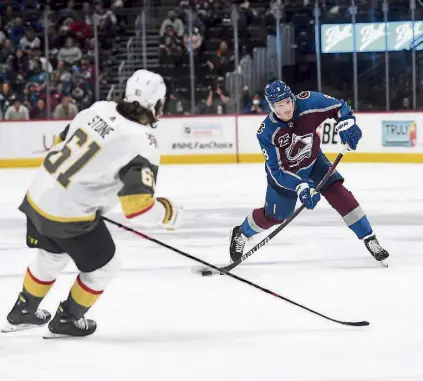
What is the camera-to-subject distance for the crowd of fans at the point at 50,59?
42.7 feet

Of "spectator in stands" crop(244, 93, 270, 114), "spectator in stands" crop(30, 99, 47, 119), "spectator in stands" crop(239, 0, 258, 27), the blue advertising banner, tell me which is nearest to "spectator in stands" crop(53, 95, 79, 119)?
"spectator in stands" crop(30, 99, 47, 119)

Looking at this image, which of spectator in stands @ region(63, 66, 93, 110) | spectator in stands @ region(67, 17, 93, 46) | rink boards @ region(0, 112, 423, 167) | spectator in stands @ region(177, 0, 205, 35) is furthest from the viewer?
spectator in stands @ region(67, 17, 93, 46)

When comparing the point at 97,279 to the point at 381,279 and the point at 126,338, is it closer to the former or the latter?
the point at 126,338

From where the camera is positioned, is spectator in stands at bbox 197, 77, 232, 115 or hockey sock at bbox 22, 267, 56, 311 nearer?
hockey sock at bbox 22, 267, 56, 311

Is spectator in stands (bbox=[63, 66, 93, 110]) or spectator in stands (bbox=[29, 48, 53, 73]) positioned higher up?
spectator in stands (bbox=[29, 48, 53, 73])

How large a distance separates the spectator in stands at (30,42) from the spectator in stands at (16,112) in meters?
1.14

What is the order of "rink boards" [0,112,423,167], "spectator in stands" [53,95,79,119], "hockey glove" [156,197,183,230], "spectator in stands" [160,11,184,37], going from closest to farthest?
"hockey glove" [156,197,183,230] → "rink boards" [0,112,423,167] → "spectator in stands" [53,95,79,119] → "spectator in stands" [160,11,184,37]

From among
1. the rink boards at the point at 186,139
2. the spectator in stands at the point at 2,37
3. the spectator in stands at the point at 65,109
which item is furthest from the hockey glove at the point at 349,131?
the spectator in stands at the point at 2,37

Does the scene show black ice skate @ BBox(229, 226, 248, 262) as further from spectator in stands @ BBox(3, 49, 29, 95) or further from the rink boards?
spectator in stands @ BBox(3, 49, 29, 95)

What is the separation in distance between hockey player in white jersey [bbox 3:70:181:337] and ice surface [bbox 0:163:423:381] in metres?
0.30

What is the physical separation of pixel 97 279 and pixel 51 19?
10.9 m

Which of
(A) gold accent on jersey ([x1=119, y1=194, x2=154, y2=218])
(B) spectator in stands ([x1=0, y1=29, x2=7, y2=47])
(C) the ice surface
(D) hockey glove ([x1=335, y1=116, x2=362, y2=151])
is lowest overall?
(C) the ice surface

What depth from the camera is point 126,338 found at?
3.70m

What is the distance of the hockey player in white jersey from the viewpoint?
324 centimetres
